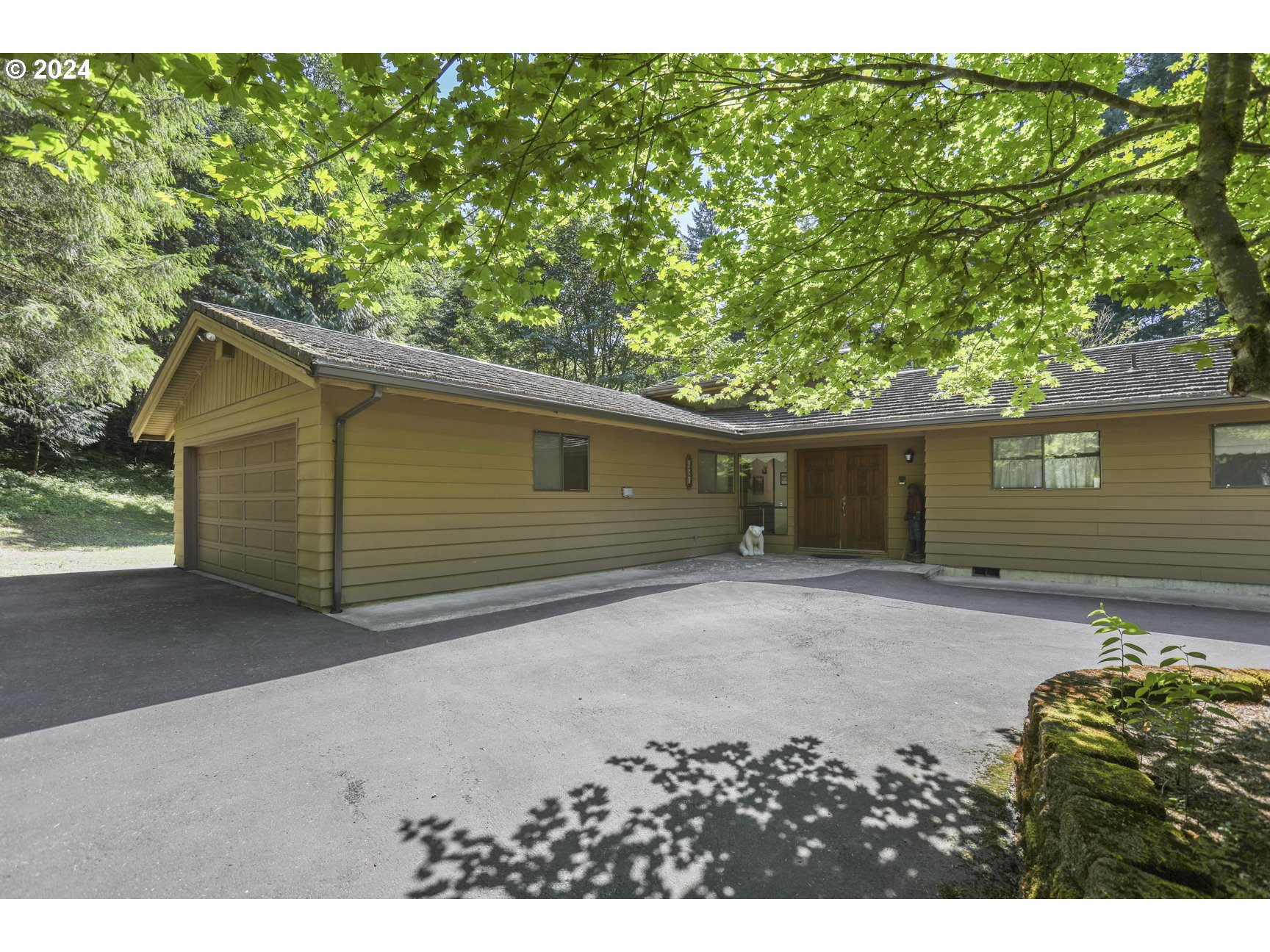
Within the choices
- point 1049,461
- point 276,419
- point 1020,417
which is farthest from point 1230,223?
point 276,419

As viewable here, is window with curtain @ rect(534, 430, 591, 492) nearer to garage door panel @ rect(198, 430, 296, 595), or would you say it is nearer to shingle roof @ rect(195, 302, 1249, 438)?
shingle roof @ rect(195, 302, 1249, 438)

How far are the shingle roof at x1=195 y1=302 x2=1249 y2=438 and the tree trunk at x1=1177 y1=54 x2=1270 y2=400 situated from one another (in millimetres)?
4190

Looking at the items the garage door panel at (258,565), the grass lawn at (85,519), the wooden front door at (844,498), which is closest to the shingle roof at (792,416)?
the wooden front door at (844,498)

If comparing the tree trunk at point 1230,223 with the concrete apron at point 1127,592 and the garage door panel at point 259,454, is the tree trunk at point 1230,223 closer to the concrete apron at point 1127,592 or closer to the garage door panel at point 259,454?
the concrete apron at point 1127,592

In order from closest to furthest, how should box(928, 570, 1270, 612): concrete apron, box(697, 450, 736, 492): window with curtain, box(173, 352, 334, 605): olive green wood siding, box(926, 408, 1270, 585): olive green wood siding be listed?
1. box(173, 352, 334, 605): olive green wood siding
2. box(928, 570, 1270, 612): concrete apron
3. box(926, 408, 1270, 585): olive green wood siding
4. box(697, 450, 736, 492): window with curtain

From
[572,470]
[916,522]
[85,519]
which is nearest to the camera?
[572,470]

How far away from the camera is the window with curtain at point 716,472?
12.2 metres

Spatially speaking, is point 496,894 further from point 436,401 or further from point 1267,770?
point 436,401

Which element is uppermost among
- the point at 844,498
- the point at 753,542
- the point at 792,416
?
the point at 792,416

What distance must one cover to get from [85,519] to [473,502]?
14079 mm

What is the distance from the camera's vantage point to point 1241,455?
7.44 meters

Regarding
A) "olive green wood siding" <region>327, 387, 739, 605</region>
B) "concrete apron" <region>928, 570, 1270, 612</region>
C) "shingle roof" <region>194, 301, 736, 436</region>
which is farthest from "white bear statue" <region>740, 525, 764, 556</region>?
"concrete apron" <region>928, 570, 1270, 612</region>

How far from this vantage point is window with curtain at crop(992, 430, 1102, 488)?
854cm

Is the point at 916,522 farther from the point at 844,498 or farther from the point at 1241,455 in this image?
the point at 1241,455
